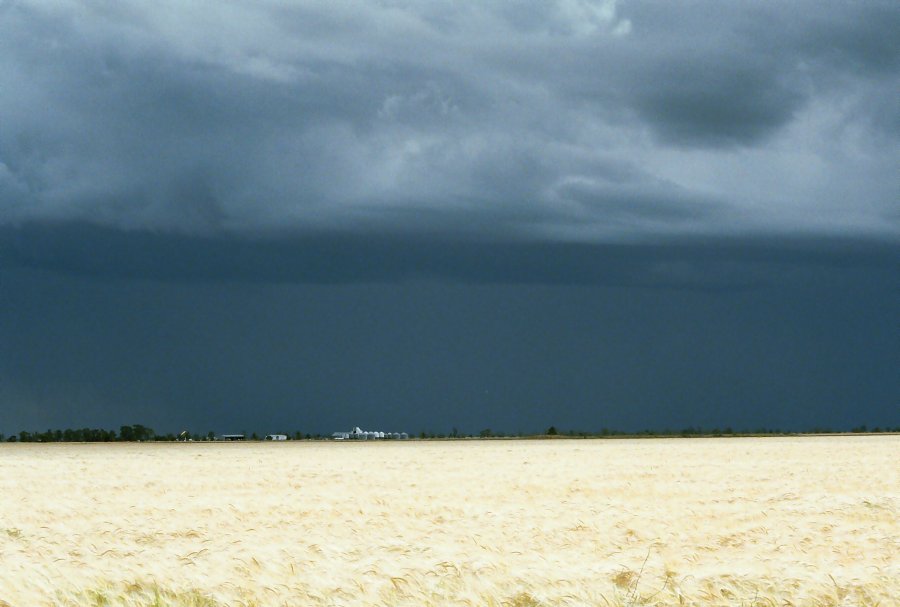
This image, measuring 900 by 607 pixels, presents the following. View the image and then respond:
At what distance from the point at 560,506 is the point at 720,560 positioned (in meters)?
6.83

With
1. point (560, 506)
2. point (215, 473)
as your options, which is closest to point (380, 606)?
point (560, 506)

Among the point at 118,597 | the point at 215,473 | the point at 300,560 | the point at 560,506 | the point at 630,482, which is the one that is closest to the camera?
the point at 118,597

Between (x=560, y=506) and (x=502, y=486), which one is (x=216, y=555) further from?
(x=502, y=486)

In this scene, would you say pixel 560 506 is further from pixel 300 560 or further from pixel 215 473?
pixel 215 473

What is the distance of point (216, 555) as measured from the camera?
11.2 metres

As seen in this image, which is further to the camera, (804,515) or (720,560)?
(804,515)

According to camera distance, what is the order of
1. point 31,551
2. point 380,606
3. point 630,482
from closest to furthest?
point 380,606 → point 31,551 → point 630,482

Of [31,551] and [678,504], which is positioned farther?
[678,504]

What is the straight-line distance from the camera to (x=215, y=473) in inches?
1359

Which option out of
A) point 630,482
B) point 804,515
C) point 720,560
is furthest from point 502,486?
point 720,560

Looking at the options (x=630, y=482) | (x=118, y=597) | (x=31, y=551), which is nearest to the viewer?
(x=118, y=597)

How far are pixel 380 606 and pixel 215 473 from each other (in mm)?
26773

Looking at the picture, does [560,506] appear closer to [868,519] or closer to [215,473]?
[868,519]

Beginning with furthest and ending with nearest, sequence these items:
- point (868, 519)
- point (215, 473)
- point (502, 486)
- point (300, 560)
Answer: point (215, 473) < point (502, 486) < point (868, 519) < point (300, 560)
